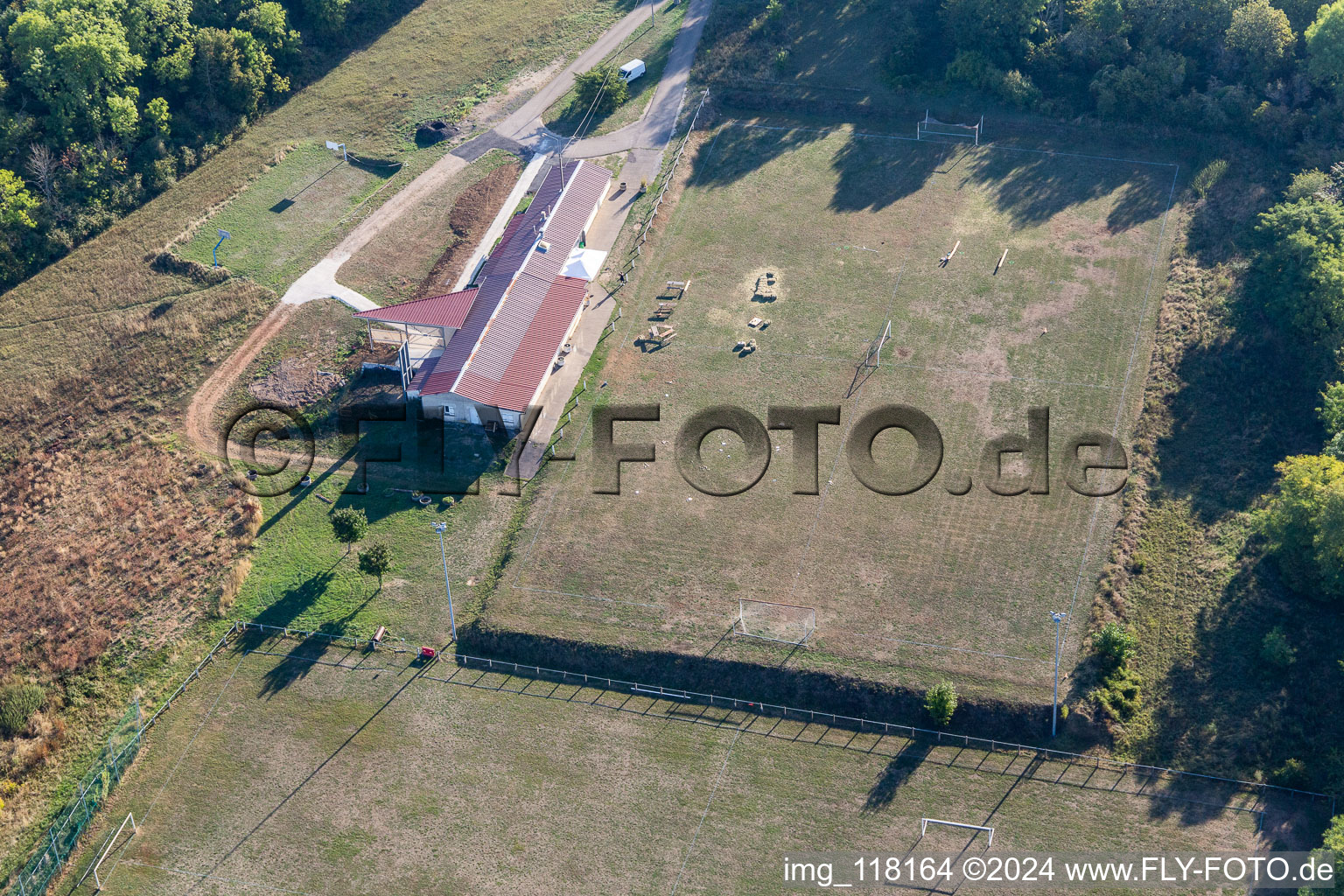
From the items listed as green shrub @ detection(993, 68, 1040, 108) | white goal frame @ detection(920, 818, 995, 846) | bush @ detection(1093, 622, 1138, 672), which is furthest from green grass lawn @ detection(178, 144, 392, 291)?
bush @ detection(1093, 622, 1138, 672)

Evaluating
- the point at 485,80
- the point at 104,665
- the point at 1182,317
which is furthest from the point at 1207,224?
the point at 104,665

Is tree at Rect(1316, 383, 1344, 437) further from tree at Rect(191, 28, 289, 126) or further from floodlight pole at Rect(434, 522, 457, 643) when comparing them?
tree at Rect(191, 28, 289, 126)

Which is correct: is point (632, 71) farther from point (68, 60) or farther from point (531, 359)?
point (68, 60)

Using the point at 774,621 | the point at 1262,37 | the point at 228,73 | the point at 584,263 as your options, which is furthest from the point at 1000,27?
the point at 228,73

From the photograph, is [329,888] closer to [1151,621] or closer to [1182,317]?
[1151,621]

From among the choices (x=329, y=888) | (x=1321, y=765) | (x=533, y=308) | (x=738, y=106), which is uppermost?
(x=738, y=106)

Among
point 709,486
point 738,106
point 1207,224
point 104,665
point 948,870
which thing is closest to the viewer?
point 948,870
